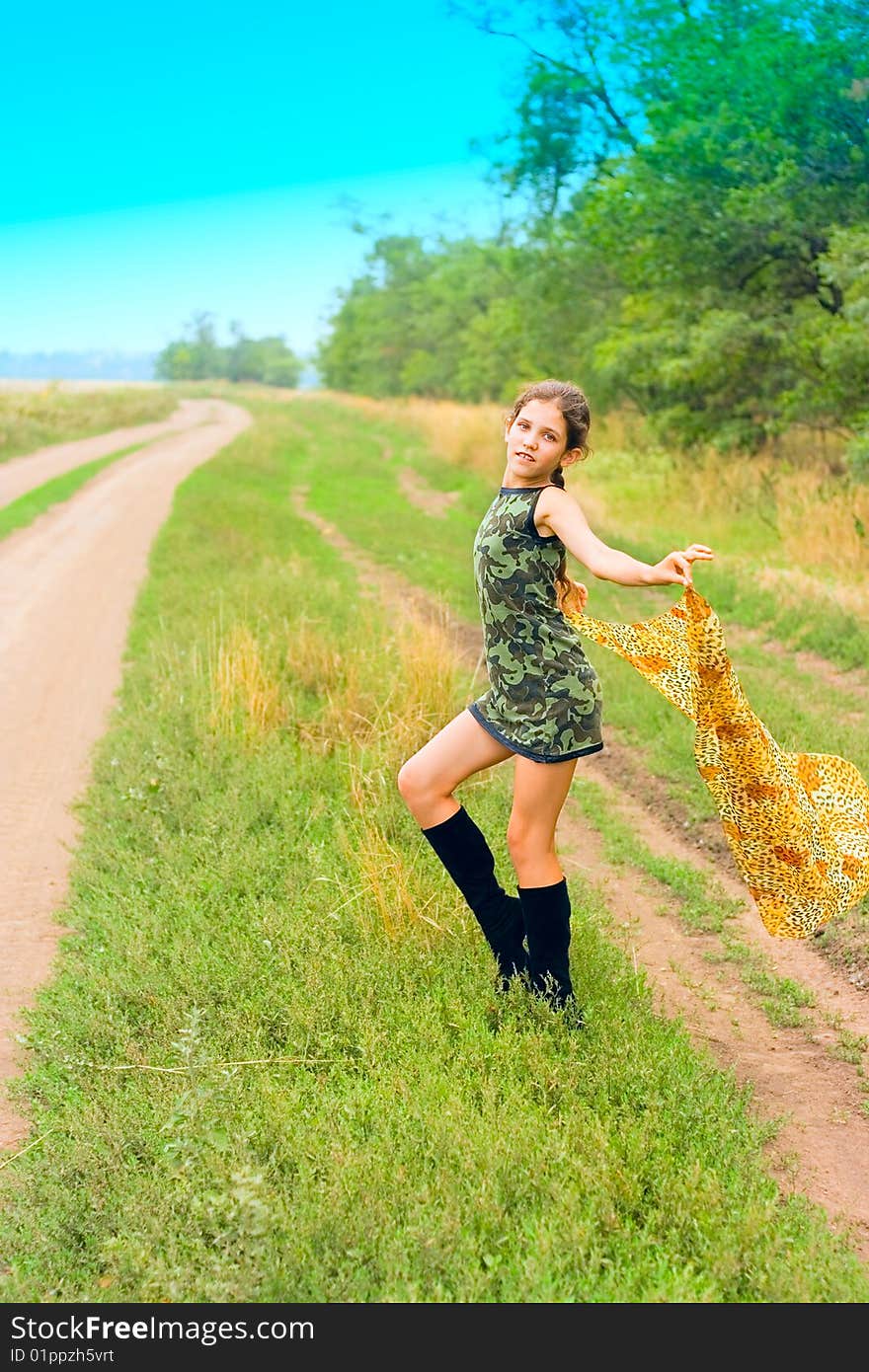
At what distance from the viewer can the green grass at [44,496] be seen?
1878 cm

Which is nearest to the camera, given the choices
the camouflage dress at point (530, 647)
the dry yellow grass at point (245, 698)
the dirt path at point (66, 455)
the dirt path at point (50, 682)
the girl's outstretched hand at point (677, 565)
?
the girl's outstretched hand at point (677, 565)

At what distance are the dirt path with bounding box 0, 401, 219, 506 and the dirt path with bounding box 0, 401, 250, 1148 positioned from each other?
A: 2.11 meters

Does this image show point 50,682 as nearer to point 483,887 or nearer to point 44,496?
point 483,887

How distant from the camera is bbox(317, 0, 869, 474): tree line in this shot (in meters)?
13.6

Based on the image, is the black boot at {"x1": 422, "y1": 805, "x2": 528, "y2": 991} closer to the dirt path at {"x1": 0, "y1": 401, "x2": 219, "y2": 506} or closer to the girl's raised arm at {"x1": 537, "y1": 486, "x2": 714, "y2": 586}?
the girl's raised arm at {"x1": 537, "y1": 486, "x2": 714, "y2": 586}

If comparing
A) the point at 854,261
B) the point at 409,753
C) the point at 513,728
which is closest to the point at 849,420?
the point at 854,261

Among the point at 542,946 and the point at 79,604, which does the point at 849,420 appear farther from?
the point at 542,946

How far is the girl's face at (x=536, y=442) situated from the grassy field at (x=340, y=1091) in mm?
1781

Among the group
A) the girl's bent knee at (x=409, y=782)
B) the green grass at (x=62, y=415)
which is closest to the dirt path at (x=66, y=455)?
the green grass at (x=62, y=415)

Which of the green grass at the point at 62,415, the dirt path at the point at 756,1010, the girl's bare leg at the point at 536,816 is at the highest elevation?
the green grass at the point at 62,415

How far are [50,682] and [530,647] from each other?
279 inches

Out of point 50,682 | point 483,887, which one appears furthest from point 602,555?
point 50,682

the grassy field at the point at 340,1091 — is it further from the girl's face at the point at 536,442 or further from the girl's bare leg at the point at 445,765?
the girl's face at the point at 536,442

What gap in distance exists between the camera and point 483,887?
13.3 feet
